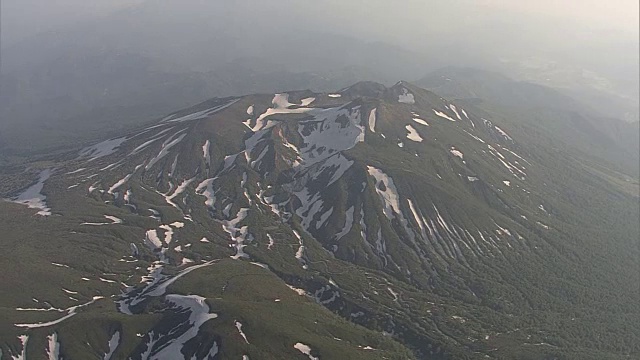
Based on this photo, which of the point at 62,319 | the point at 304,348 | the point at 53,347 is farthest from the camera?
the point at 62,319

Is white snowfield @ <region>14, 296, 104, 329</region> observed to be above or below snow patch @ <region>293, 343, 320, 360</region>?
below

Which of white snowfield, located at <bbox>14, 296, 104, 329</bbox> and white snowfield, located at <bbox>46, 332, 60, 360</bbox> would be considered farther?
white snowfield, located at <bbox>14, 296, 104, 329</bbox>

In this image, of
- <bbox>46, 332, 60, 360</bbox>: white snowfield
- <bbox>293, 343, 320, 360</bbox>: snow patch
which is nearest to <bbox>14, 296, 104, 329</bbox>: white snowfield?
<bbox>46, 332, 60, 360</bbox>: white snowfield

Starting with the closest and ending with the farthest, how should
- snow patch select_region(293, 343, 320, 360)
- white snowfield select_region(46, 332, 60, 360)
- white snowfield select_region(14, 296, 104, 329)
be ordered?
snow patch select_region(293, 343, 320, 360) < white snowfield select_region(46, 332, 60, 360) < white snowfield select_region(14, 296, 104, 329)

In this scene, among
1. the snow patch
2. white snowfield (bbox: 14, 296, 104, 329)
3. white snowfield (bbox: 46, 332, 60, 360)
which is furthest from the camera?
white snowfield (bbox: 14, 296, 104, 329)

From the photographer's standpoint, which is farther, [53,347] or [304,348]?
[304,348]

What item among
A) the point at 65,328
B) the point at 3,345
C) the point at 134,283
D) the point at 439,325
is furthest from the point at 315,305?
the point at 3,345

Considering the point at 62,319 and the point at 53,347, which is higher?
the point at 62,319

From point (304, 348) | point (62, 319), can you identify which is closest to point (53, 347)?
point (62, 319)

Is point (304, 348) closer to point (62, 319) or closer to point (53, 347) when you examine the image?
point (53, 347)

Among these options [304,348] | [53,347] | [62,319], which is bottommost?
[53,347]

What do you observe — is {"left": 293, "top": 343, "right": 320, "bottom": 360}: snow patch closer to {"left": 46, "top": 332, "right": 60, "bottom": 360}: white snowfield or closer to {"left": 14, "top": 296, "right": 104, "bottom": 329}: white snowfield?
{"left": 46, "top": 332, "right": 60, "bottom": 360}: white snowfield
